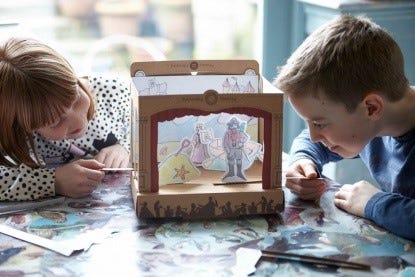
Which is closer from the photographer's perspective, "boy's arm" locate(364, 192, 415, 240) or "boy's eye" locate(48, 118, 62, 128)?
"boy's arm" locate(364, 192, 415, 240)

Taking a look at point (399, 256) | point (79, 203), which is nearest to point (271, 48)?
point (79, 203)

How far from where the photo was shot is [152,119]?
1257 mm

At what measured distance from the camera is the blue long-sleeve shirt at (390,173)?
4.05 feet

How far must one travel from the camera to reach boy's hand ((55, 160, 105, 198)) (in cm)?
142

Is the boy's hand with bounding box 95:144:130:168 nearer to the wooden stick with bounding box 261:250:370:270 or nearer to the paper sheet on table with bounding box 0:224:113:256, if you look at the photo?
the paper sheet on table with bounding box 0:224:113:256

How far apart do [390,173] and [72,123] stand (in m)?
Answer: 0.70

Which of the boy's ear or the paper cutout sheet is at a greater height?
the paper cutout sheet

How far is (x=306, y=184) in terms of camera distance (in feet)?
4.60

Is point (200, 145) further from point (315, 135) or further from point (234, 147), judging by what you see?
point (315, 135)

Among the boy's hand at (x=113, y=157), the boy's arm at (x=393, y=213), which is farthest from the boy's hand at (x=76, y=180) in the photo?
the boy's arm at (x=393, y=213)

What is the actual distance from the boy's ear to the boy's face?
0.03 feet

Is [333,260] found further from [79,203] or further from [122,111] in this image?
[122,111]

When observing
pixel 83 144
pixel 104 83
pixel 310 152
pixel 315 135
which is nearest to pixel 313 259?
pixel 315 135

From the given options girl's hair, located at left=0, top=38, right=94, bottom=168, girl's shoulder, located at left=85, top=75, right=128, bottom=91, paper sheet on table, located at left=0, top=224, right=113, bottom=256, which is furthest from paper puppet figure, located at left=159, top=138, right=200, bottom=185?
girl's shoulder, located at left=85, top=75, right=128, bottom=91
